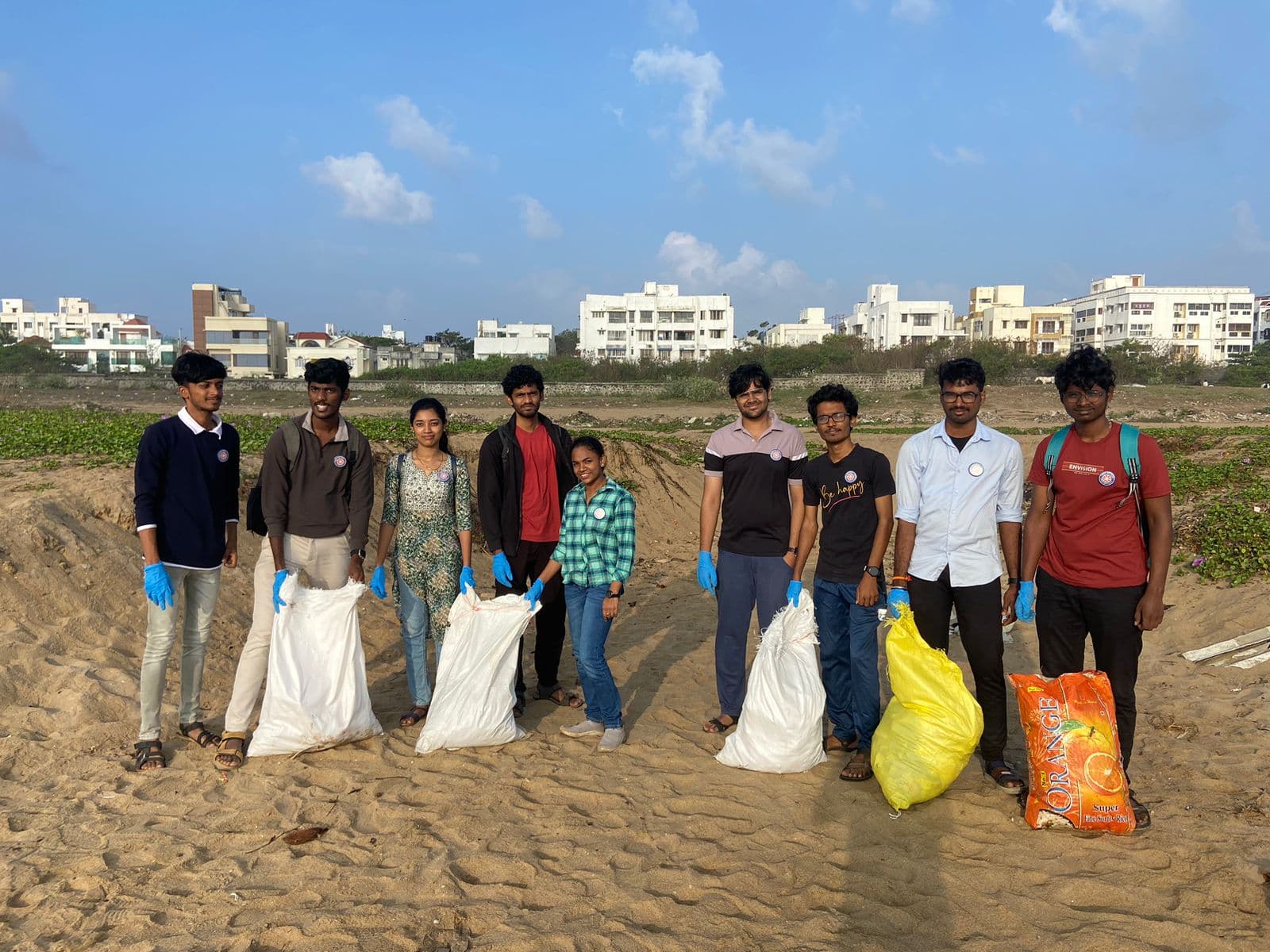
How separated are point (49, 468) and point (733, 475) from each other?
6559 millimetres

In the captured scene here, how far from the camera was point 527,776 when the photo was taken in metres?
4.16

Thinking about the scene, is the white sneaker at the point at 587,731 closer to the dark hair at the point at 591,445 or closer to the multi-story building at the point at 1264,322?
the dark hair at the point at 591,445

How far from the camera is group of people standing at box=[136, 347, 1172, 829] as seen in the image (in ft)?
12.1

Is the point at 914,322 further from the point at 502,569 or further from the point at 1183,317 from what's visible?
the point at 502,569

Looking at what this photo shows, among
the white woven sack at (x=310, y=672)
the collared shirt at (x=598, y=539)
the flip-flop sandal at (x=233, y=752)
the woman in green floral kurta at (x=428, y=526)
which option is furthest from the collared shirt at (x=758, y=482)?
the flip-flop sandal at (x=233, y=752)

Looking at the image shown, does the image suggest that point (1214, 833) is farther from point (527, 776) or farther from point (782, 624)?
point (527, 776)

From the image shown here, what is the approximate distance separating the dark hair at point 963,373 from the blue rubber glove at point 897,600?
938 millimetres

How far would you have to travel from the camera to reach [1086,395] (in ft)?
11.8

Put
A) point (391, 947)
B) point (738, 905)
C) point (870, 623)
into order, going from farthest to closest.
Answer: point (870, 623) → point (738, 905) → point (391, 947)

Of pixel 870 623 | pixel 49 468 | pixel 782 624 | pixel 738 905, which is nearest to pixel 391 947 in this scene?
pixel 738 905

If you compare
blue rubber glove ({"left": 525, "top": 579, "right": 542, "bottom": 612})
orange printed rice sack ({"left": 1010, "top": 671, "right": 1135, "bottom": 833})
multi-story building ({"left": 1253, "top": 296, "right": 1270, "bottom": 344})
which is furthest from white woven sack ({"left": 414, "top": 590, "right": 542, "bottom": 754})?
multi-story building ({"left": 1253, "top": 296, "right": 1270, "bottom": 344})

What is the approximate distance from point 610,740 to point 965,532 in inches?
80.8

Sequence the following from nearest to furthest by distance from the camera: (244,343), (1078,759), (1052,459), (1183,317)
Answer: (1078,759) < (1052,459) < (244,343) < (1183,317)

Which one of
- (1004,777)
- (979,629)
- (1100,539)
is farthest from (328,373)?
(1004,777)
